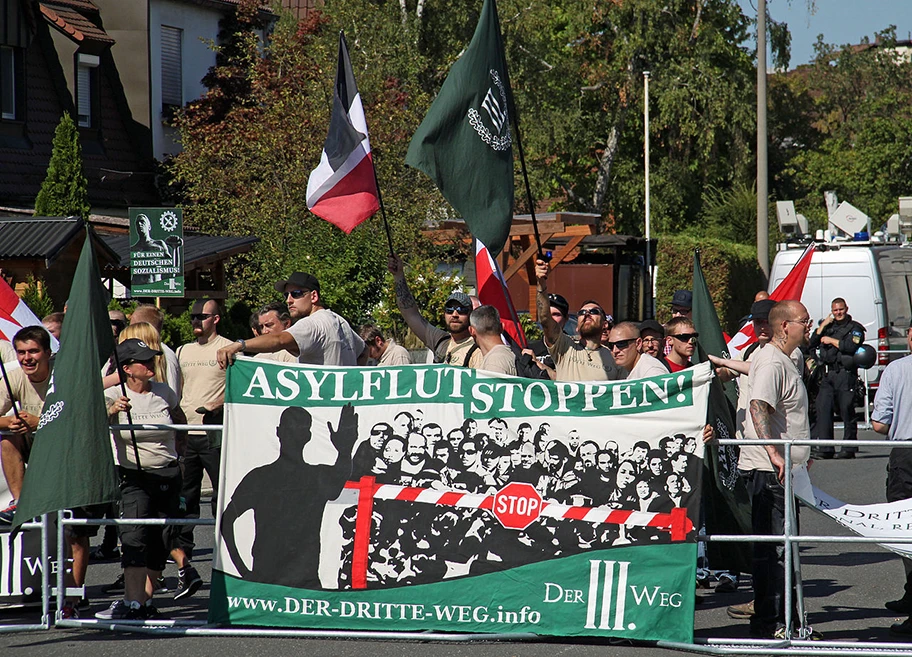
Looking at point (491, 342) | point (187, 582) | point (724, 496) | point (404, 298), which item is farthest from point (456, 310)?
point (187, 582)

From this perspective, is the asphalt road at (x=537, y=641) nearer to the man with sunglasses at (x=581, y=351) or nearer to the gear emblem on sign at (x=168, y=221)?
the man with sunglasses at (x=581, y=351)

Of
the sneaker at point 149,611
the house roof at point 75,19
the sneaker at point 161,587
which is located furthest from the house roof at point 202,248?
the sneaker at point 149,611

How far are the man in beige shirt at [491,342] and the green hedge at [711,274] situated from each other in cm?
2238

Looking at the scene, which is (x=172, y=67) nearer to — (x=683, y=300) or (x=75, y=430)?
(x=683, y=300)

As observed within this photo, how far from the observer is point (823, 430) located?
615 inches

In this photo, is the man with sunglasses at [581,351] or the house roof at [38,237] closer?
the man with sunglasses at [581,351]

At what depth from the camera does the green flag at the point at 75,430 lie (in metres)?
6.79

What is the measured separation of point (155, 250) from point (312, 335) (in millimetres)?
5526

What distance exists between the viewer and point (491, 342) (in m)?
7.80

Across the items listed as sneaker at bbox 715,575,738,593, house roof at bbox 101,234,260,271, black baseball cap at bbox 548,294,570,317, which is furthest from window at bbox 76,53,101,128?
sneaker at bbox 715,575,738,593

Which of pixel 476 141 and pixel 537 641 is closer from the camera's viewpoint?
pixel 537 641

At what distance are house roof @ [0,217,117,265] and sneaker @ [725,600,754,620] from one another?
1112 centimetres

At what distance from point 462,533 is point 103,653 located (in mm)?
2032

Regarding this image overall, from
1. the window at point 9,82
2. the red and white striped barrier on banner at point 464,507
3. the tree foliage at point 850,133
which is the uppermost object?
the tree foliage at point 850,133
